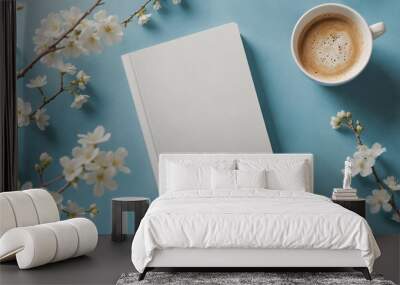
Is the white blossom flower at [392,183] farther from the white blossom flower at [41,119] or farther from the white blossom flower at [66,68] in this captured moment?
the white blossom flower at [41,119]

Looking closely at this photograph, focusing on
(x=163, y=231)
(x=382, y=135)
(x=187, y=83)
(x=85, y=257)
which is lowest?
(x=85, y=257)

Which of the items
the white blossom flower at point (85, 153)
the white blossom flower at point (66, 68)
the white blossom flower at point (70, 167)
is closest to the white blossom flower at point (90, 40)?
the white blossom flower at point (66, 68)

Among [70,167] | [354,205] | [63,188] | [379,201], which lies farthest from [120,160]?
[379,201]

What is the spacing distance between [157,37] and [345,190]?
233 centimetres

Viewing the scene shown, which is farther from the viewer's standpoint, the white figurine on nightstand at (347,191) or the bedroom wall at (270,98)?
the bedroom wall at (270,98)

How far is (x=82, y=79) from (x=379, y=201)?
3.13m

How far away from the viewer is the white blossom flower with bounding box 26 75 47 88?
6125mm

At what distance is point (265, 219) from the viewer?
3.99 metres

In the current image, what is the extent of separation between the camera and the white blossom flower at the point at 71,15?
612cm

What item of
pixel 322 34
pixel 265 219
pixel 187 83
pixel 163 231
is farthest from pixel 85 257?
pixel 322 34

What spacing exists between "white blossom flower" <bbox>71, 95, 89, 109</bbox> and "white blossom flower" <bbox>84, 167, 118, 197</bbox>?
0.67m

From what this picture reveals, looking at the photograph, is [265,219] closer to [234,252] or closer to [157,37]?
[234,252]

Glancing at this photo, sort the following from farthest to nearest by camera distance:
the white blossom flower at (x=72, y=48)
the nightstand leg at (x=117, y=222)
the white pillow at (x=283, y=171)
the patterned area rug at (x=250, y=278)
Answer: the white blossom flower at (x=72, y=48)
the nightstand leg at (x=117, y=222)
the white pillow at (x=283, y=171)
the patterned area rug at (x=250, y=278)

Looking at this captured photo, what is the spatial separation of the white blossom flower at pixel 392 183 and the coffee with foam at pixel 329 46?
1.12 metres
